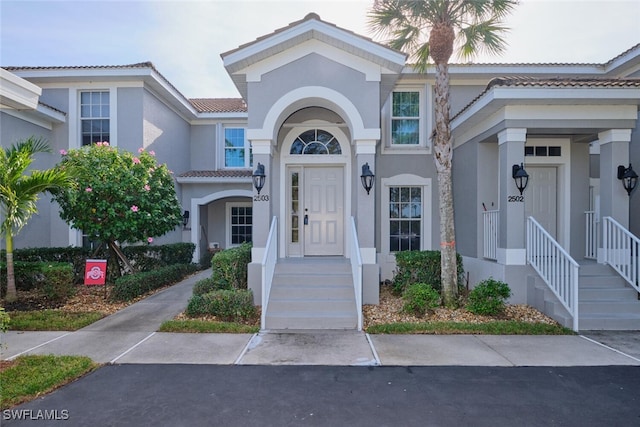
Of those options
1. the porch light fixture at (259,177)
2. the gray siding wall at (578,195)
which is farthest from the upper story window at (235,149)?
the gray siding wall at (578,195)

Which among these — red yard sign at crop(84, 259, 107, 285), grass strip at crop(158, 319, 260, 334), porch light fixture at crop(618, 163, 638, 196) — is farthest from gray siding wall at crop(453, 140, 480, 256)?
red yard sign at crop(84, 259, 107, 285)

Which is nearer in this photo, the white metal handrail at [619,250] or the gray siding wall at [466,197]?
the white metal handrail at [619,250]

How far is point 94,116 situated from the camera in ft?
39.7

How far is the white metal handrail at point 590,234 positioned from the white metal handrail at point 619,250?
1223 mm

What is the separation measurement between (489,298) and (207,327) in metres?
5.16

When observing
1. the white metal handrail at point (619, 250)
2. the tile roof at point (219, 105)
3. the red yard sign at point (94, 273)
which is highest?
the tile roof at point (219, 105)

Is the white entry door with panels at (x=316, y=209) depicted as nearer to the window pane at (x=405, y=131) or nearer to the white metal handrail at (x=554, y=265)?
the window pane at (x=405, y=131)

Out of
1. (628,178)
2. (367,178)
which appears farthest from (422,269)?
(628,178)

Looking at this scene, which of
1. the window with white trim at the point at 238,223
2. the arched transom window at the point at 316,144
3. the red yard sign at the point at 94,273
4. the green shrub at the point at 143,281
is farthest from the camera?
the window with white trim at the point at 238,223

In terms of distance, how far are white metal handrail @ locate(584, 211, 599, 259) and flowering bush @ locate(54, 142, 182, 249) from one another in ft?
33.6

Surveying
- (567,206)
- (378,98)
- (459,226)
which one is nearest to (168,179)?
(378,98)

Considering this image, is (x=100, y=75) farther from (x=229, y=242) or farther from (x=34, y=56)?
(x=229, y=242)

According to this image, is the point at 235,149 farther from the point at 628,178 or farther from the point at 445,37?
the point at 628,178

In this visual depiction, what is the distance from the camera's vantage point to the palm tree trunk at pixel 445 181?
7.54 meters
